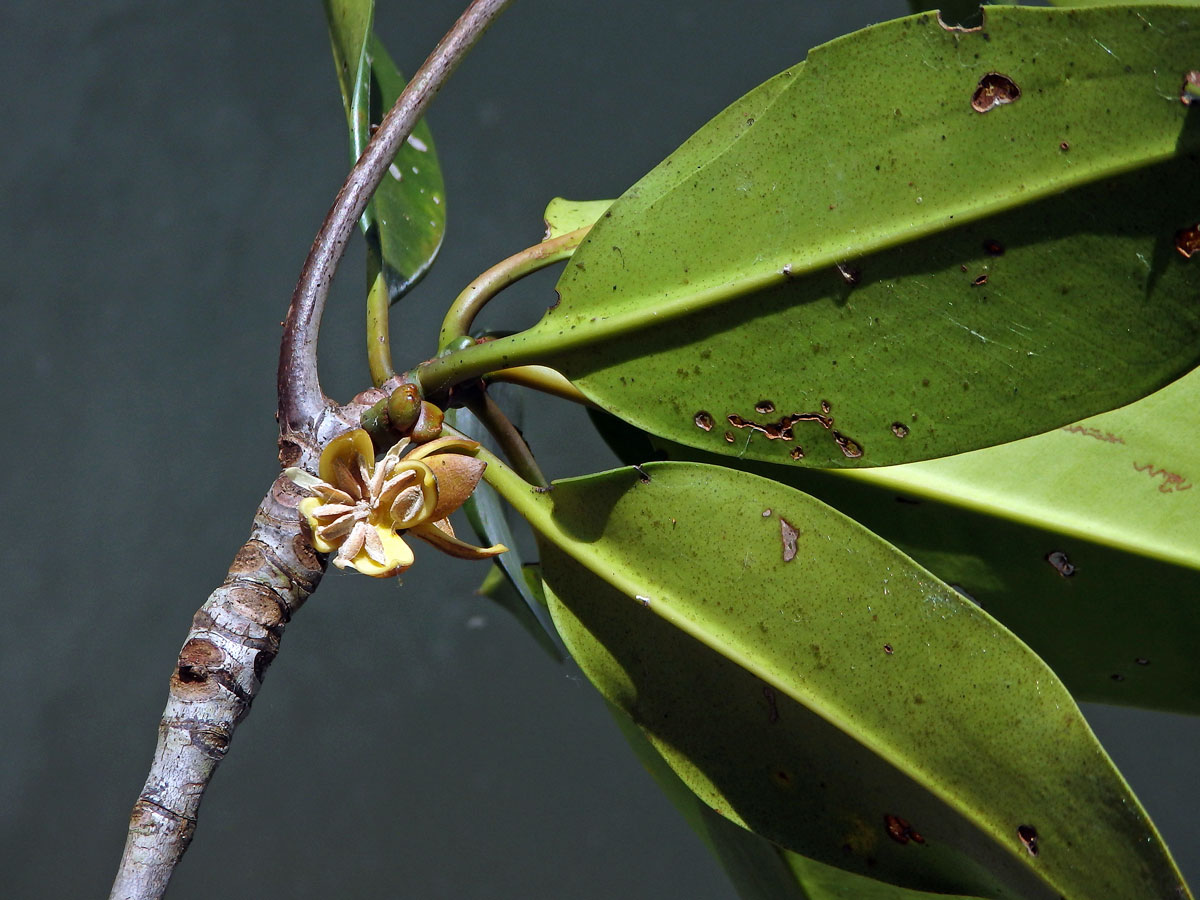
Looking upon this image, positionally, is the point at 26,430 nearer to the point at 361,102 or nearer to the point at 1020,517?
the point at 361,102

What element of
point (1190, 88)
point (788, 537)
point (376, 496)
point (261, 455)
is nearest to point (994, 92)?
point (1190, 88)

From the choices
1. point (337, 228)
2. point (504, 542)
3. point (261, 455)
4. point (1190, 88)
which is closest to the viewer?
point (1190, 88)

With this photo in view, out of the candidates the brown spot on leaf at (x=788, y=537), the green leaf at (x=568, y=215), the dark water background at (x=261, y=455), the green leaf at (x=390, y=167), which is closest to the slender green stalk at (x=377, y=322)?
the green leaf at (x=390, y=167)

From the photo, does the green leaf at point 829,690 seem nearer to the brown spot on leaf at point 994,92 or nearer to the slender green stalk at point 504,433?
→ the slender green stalk at point 504,433

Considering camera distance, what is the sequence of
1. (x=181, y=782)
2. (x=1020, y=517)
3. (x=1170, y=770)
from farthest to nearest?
(x=1170, y=770)
(x=1020, y=517)
(x=181, y=782)

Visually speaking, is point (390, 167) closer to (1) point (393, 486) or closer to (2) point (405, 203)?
(2) point (405, 203)

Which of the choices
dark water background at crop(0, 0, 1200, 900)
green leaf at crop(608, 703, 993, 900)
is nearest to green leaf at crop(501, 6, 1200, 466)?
green leaf at crop(608, 703, 993, 900)

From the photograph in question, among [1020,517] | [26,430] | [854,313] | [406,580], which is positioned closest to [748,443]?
[854,313]
